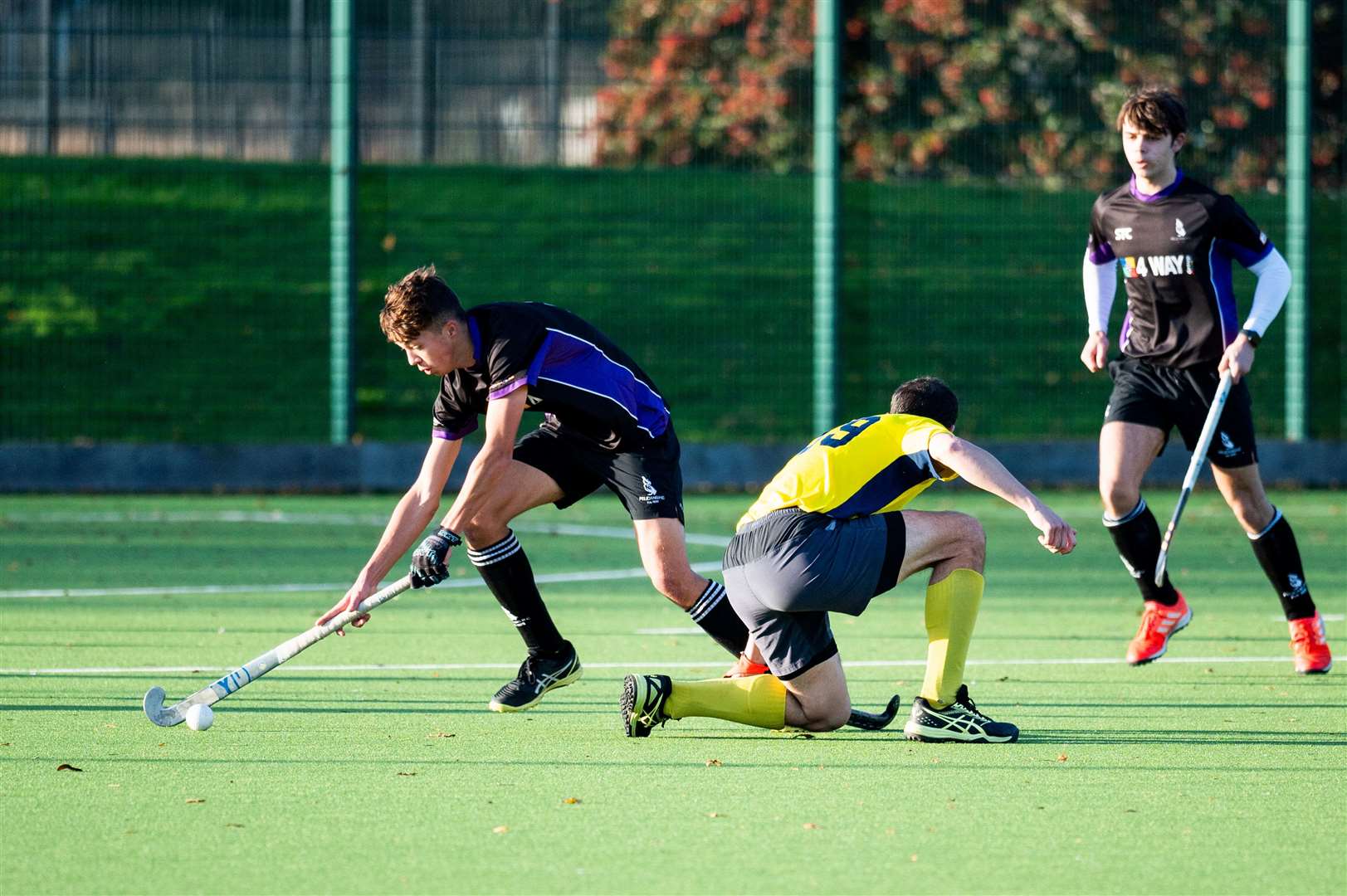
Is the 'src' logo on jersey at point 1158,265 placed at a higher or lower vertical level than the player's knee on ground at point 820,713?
higher

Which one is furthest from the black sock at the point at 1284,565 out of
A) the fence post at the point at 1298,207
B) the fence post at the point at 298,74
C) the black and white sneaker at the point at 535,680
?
the fence post at the point at 298,74

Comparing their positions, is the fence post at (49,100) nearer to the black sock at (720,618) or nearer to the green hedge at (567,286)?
the green hedge at (567,286)

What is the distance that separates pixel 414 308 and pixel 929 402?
5.06 ft

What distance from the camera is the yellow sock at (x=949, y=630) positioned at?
19.3ft

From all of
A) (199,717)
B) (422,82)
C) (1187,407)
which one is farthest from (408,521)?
(422,82)

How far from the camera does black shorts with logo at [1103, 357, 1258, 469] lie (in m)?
7.45

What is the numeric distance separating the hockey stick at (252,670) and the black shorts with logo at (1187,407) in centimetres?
303

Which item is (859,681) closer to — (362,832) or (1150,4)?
(362,832)

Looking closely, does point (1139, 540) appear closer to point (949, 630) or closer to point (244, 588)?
point (949, 630)

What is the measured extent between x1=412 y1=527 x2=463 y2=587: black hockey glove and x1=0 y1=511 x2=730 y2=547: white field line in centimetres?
685

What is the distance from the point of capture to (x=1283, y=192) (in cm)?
1641

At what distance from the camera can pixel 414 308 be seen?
19.2 ft

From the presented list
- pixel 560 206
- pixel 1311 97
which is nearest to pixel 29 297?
pixel 560 206

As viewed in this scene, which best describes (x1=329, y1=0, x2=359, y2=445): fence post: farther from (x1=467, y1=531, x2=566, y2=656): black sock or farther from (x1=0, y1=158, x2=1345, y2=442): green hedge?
(x1=467, y1=531, x2=566, y2=656): black sock
